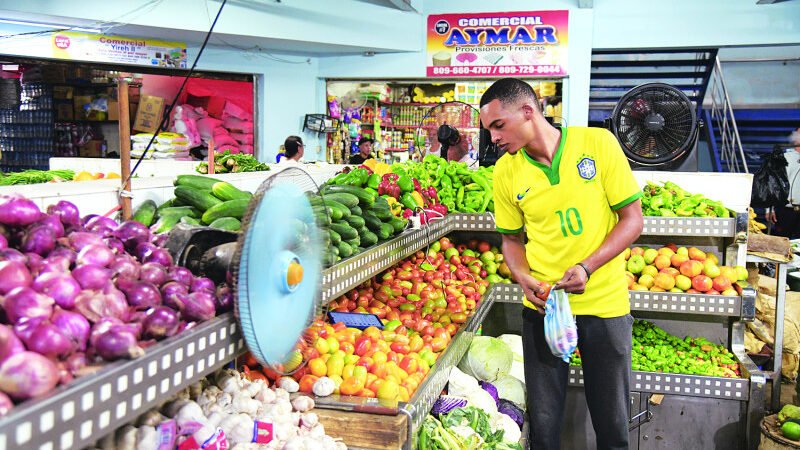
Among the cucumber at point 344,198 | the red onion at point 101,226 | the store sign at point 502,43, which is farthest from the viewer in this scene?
the store sign at point 502,43

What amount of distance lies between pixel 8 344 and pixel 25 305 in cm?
12

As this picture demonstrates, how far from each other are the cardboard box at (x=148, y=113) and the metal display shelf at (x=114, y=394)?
10534 mm

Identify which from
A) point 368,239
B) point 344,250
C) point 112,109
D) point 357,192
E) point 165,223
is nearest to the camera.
→ point 165,223

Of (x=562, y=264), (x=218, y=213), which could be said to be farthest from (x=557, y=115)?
(x=218, y=213)

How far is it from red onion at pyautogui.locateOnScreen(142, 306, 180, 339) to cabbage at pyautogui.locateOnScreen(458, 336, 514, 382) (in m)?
3.05

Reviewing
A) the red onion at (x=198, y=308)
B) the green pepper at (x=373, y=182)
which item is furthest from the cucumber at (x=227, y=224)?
the green pepper at (x=373, y=182)

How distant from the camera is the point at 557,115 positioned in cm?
1183

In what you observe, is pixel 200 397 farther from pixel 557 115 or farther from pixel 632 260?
pixel 557 115

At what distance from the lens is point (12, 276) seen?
4.29ft

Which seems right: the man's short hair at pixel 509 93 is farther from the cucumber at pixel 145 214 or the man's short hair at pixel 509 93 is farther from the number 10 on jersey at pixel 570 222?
the cucumber at pixel 145 214

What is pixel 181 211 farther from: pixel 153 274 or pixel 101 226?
pixel 153 274

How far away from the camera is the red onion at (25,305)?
47.9 inches

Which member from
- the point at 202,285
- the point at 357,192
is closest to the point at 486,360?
the point at 357,192

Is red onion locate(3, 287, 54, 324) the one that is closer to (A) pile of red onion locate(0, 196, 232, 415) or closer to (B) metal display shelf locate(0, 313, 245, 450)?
(A) pile of red onion locate(0, 196, 232, 415)
